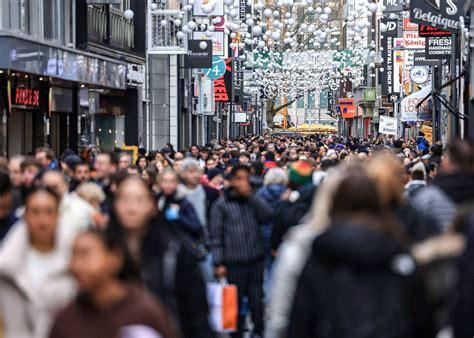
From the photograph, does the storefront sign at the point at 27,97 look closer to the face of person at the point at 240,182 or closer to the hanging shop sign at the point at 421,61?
the face of person at the point at 240,182

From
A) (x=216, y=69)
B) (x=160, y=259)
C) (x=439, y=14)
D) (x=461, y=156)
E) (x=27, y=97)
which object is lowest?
(x=160, y=259)

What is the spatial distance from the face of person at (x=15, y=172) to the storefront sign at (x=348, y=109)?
384 ft

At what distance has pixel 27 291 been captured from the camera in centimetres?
720

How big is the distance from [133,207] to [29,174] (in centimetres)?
544

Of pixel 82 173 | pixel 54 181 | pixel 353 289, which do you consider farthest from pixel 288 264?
pixel 82 173

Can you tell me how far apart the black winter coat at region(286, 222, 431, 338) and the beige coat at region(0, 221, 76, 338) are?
1254 mm

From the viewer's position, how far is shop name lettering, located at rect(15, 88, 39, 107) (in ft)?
91.8

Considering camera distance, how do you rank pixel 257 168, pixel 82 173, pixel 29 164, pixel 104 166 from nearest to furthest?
1. pixel 29 164
2. pixel 104 166
3. pixel 82 173
4. pixel 257 168

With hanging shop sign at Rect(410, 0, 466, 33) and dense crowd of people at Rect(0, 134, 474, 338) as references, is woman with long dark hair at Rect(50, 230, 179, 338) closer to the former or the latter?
dense crowd of people at Rect(0, 134, 474, 338)

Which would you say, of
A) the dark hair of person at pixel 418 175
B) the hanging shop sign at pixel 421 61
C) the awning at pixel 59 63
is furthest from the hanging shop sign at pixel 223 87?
the dark hair of person at pixel 418 175

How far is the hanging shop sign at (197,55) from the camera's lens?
156 ft

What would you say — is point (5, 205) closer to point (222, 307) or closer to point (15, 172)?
point (222, 307)

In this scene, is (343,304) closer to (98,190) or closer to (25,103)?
(98,190)

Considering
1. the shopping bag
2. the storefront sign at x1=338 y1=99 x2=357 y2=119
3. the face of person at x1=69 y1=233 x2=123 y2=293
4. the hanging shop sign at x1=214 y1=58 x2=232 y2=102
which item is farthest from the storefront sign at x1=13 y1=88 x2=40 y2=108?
the storefront sign at x1=338 y1=99 x2=357 y2=119
